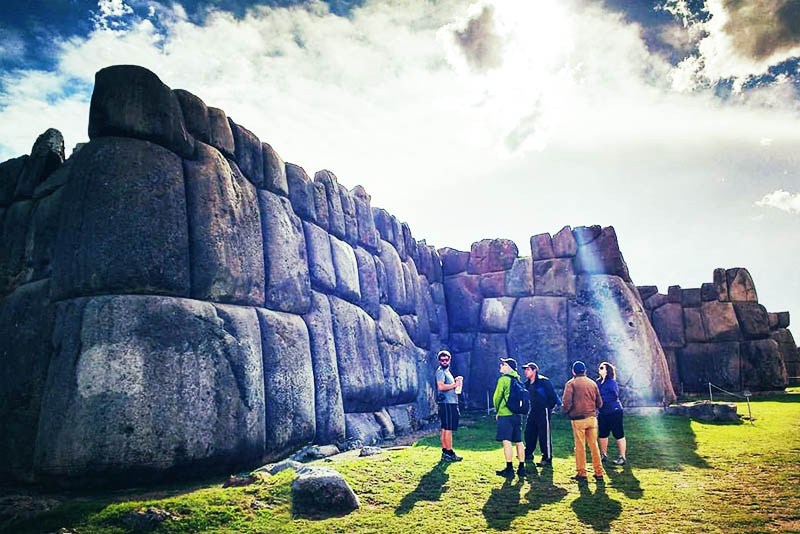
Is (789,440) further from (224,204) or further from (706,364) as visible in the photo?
(706,364)

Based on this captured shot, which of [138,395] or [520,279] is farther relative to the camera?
[520,279]

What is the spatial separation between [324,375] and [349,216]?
617 cm

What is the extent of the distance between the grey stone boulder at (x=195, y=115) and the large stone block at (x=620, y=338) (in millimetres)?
15590

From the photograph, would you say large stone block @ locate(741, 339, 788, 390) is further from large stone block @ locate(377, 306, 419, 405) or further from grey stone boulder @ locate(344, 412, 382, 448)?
grey stone boulder @ locate(344, 412, 382, 448)

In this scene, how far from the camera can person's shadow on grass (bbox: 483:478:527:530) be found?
710 centimetres

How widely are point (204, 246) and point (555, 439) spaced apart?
10.6 m

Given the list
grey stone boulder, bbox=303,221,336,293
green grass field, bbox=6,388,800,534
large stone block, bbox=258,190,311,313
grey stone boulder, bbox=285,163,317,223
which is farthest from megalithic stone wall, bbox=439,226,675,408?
large stone block, bbox=258,190,311,313

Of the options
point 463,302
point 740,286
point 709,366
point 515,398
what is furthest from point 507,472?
point 740,286

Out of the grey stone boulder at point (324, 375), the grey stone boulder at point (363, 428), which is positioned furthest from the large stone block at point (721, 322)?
the grey stone boulder at point (324, 375)

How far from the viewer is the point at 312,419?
12.5 metres

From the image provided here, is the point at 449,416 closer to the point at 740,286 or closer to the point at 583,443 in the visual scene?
the point at 583,443

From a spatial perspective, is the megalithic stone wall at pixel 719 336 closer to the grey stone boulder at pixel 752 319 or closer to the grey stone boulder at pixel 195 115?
the grey stone boulder at pixel 752 319

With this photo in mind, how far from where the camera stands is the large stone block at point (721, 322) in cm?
2619

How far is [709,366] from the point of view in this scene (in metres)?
26.0
